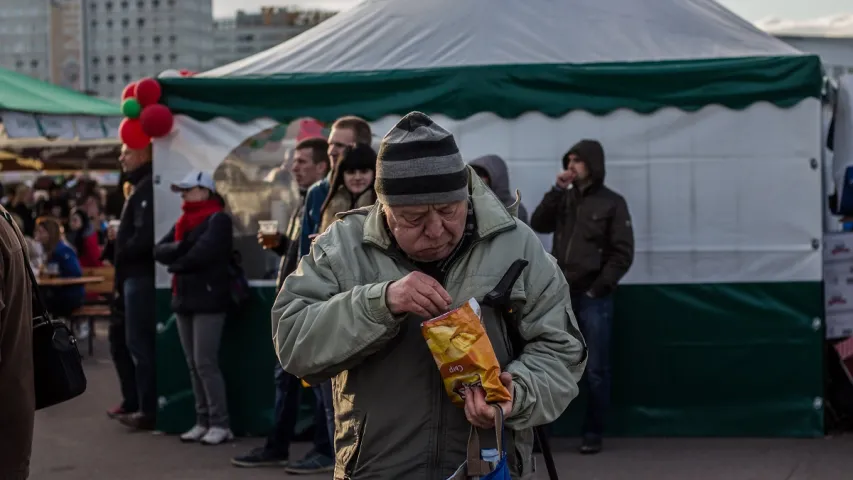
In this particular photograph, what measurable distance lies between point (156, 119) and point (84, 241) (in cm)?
689

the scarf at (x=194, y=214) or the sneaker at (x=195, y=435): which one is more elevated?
the scarf at (x=194, y=214)

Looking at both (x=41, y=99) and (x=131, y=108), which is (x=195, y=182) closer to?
(x=131, y=108)

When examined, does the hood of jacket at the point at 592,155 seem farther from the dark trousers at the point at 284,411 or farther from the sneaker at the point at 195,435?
the sneaker at the point at 195,435

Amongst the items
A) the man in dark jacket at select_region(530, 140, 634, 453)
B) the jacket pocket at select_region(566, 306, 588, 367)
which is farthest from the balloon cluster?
the jacket pocket at select_region(566, 306, 588, 367)

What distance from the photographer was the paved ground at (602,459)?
6949mm

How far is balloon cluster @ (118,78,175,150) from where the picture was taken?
7801 millimetres

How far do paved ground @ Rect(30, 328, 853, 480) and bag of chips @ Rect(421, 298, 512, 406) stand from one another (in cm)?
417

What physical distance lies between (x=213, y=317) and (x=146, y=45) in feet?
469

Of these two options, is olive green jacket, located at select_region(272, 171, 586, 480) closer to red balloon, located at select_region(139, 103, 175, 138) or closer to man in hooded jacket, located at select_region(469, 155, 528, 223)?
man in hooded jacket, located at select_region(469, 155, 528, 223)

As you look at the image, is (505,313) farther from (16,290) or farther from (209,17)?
(209,17)

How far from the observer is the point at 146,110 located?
7832mm

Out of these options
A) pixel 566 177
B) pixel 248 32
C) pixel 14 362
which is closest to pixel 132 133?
pixel 566 177

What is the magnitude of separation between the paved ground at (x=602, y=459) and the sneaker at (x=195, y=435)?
0.06 m

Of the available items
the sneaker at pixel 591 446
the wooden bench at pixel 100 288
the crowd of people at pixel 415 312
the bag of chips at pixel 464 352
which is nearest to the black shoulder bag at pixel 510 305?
the crowd of people at pixel 415 312
